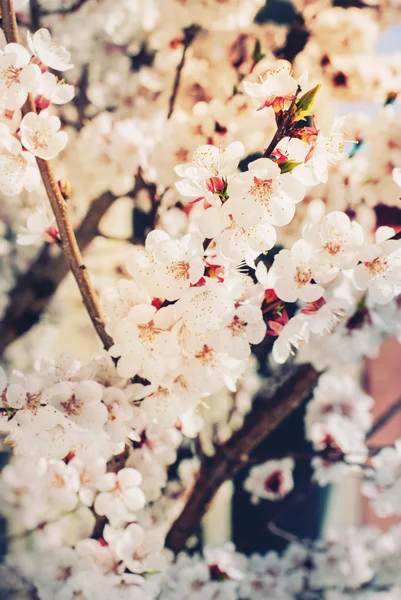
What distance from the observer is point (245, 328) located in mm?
804

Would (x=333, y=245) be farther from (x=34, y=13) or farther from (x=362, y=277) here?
(x=34, y=13)

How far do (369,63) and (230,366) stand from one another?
1.35 meters

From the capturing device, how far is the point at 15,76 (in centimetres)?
71

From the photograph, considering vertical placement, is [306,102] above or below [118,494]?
above

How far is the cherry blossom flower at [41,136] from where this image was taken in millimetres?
736

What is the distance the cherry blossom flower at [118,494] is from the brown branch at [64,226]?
11.8 inches

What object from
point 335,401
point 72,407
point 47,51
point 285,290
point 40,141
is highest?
point 47,51

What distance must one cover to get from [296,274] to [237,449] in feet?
2.71

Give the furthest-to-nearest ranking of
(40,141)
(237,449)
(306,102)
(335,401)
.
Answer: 1. (335,401)
2. (237,449)
3. (40,141)
4. (306,102)

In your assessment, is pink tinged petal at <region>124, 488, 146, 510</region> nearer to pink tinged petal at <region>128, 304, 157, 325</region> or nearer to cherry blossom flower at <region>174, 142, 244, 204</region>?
pink tinged petal at <region>128, 304, 157, 325</region>

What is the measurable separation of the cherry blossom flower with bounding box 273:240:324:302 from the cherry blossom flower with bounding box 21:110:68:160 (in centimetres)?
38

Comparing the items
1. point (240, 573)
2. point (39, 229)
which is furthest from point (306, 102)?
point (240, 573)

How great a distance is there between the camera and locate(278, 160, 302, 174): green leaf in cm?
65

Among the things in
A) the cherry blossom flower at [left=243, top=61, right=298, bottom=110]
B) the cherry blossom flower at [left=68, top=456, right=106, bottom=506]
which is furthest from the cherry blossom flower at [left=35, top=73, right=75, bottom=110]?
the cherry blossom flower at [left=68, top=456, right=106, bottom=506]
